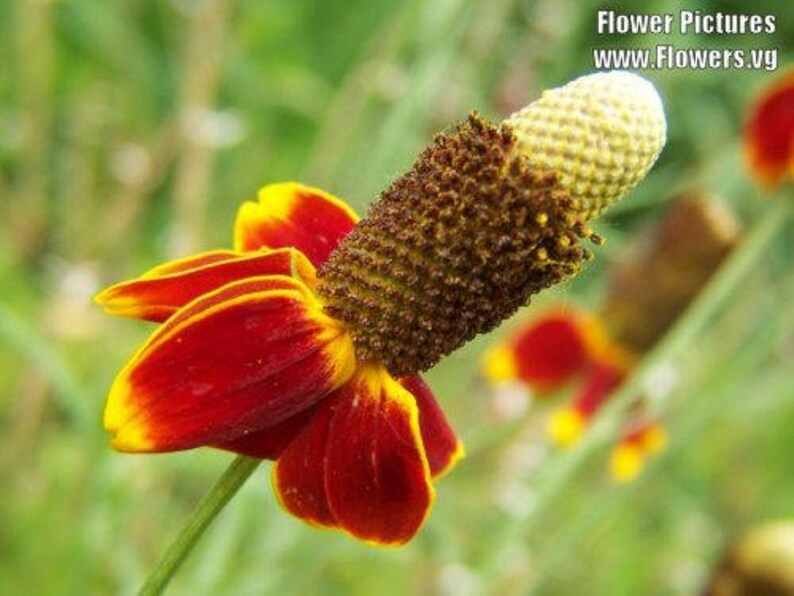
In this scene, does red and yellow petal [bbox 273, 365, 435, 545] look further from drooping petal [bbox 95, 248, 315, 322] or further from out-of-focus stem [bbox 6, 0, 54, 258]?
out-of-focus stem [bbox 6, 0, 54, 258]

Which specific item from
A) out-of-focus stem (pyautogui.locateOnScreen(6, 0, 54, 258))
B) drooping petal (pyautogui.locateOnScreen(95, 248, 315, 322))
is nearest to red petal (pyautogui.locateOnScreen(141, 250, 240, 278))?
drooping petal (pyautogui.locateOnScreen(95, 248, 315, 322))

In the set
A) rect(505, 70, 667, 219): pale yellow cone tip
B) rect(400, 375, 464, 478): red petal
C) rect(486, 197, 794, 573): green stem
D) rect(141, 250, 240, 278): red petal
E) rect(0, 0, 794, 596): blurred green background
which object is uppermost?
rect(505, 70, 667, 219): pale yellow cone tip

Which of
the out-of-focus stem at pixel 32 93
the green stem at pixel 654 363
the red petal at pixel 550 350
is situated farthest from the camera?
the out-of-focus stem at pixel 32 93

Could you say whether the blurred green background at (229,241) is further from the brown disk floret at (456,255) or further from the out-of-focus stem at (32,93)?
the brown disk floret at (456,255)

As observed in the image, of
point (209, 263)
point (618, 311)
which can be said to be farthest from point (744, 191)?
point (209, 263)

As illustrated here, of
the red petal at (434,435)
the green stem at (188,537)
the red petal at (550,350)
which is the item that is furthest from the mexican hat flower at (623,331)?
the green stem at (188,537)

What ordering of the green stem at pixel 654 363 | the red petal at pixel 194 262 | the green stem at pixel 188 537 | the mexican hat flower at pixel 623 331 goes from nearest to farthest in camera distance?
the green stem at pixel 188 537
the red petal at pixel 194 262
the green stem at pixel 654 363
the mexican hat flower at pixel 623 331

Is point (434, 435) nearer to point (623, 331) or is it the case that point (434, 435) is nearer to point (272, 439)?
point (272, 439)
